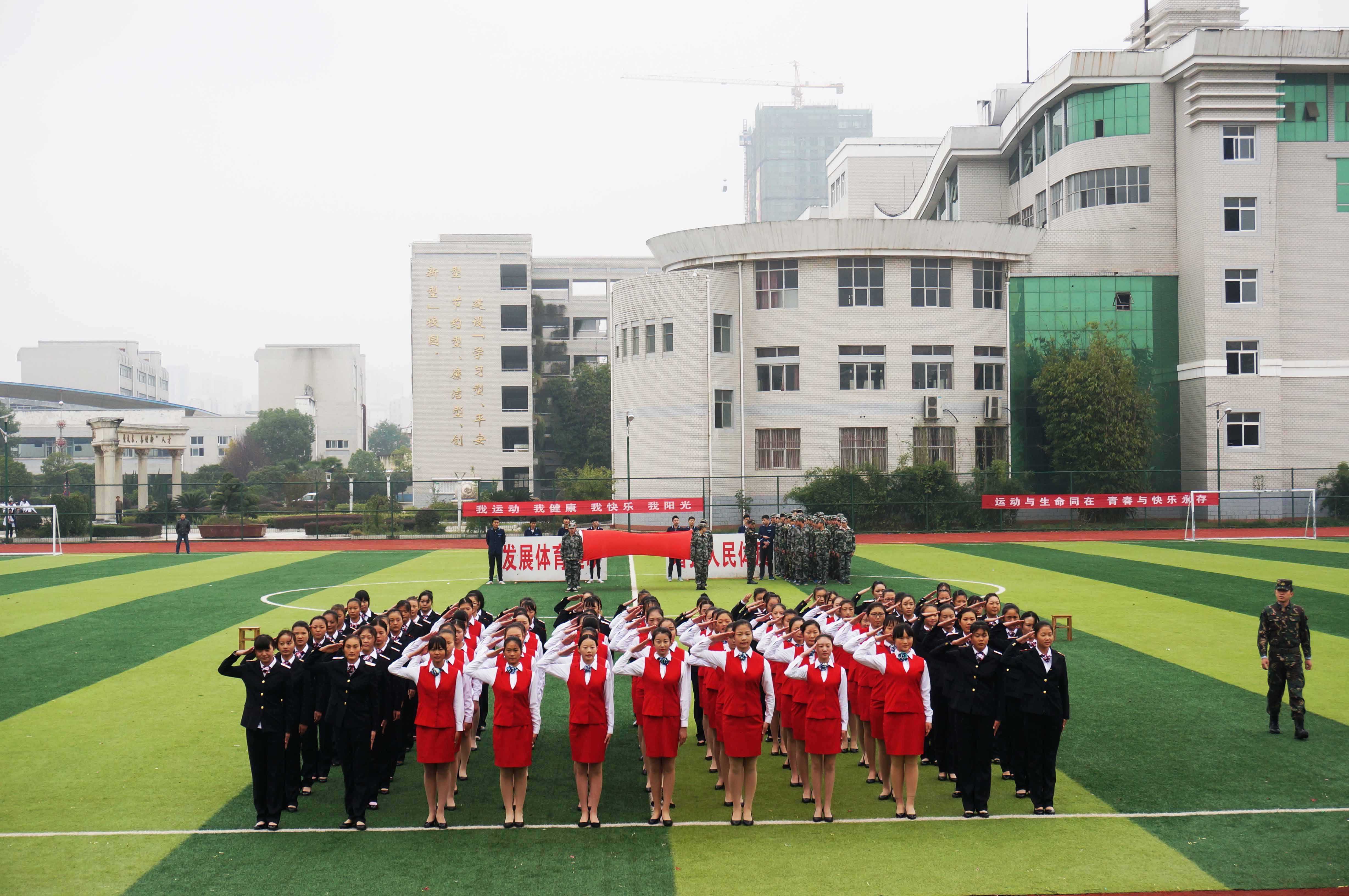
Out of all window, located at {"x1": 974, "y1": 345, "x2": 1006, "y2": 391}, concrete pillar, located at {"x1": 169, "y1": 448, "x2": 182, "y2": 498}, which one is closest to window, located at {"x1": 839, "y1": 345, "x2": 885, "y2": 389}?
window, located at {"x1": 974, "y1": 345, "x2": 1006, "y2": 391}

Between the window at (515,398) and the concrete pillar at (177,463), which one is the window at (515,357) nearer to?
the window at (515,398)

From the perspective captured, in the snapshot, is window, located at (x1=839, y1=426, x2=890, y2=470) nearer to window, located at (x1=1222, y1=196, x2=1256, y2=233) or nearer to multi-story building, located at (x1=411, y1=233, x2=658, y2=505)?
window, located at (x1=1222, y1=196, x2=1256, y2=233)

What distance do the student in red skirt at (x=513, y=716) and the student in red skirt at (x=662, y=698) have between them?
32.5 inches

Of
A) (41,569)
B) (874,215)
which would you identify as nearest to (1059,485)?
(874,215)

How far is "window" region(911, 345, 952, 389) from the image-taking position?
46.2 meters

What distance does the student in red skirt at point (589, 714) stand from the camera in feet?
28.9

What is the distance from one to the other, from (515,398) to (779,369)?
33363 millimetres

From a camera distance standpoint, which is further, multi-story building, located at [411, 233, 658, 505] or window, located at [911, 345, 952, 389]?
multi-story building, located at [411, 233, 658, 505]

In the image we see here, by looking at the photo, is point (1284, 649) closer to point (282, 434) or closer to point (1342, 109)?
point (1342, 109)

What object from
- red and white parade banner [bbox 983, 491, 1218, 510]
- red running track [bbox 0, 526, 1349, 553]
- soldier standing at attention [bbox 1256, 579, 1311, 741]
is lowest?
red running track [bbox 0, 526, 1349, 553]

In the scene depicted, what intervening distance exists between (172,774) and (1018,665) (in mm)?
8661

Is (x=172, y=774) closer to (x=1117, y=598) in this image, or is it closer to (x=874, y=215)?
(x=1117, y=598)

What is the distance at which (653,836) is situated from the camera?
8.77 meters

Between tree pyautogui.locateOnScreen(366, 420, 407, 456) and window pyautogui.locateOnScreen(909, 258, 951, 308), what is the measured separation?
145779 millimetres
